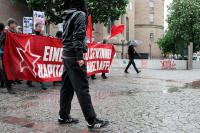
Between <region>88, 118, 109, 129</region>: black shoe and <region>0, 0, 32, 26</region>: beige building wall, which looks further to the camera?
<region>0, 0, 32, 26</region>: beige building wall

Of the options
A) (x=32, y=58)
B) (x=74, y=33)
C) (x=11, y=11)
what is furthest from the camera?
(x=11, y=11)

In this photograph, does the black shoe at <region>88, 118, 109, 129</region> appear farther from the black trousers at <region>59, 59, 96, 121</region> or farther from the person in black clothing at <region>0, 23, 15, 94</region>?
the person in black clothing at <region>0, 23, 15, 94</region>

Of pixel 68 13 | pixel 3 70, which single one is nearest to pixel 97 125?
pixel 68 13

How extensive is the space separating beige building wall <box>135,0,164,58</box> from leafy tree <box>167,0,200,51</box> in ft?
107

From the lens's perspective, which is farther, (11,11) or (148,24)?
(148,24)

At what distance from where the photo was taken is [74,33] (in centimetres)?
540

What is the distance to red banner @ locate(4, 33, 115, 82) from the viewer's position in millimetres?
10164

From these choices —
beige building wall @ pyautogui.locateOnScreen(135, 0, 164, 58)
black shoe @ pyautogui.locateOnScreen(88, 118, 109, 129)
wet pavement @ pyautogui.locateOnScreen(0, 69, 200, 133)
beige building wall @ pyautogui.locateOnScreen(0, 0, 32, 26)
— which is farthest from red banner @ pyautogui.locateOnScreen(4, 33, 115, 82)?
beige building wall @ pyautogui.locateOnScreen(135, 0, 164, 58)

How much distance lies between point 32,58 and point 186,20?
3927 cm

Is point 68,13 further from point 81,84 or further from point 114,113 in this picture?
point 114,113

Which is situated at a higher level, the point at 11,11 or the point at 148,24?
the point at 148,24

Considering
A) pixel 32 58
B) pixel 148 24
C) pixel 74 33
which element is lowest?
pixel 32 58

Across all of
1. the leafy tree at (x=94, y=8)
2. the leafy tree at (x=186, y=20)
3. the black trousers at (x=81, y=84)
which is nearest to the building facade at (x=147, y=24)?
the leafy tree at (x=186, y=20)

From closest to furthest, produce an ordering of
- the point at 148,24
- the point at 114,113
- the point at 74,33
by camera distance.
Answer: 1. the point at 74,33
2. the point at 114,113
3. the point at 148,24
